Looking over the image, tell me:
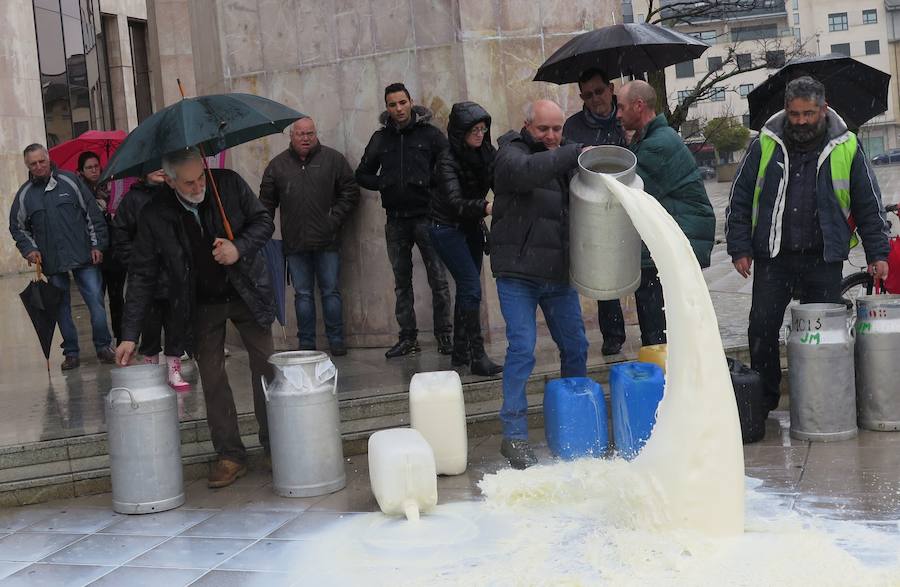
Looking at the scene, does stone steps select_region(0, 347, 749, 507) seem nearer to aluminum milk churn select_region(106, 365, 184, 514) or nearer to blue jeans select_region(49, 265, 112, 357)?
aluminum milk churn select_region(106, 365, 184, 514)

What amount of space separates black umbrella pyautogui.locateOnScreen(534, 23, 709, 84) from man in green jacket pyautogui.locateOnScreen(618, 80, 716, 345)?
104 cm

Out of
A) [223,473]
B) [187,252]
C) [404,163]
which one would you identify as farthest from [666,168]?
[223,473]

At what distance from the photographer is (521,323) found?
655 cm

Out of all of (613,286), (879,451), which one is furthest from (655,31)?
(879,451)

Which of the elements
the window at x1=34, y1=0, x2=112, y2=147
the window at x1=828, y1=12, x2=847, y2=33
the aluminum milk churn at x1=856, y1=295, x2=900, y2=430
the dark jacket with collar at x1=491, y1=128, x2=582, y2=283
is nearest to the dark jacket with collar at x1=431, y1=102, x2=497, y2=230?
the dark jacket with collar at x1=491, y1=128, x2=582, y2=283

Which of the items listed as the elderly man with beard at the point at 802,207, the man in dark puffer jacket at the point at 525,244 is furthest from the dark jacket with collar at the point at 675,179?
the man in dark puffer jacket at the point at 525,244

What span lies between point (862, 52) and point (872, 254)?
8302 centimetres

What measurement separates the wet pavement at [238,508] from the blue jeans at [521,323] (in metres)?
0.30

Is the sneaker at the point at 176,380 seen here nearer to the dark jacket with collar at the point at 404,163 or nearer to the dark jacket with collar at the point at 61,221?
the dark jacket with collar at the point at 404,163

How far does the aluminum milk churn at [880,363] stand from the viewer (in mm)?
6855

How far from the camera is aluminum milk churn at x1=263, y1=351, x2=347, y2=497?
6.31m

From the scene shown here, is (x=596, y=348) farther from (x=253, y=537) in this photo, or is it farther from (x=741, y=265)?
(x=253, y=537)

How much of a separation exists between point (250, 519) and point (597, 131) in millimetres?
3934

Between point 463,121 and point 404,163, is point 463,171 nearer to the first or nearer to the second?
A: point 463,121
